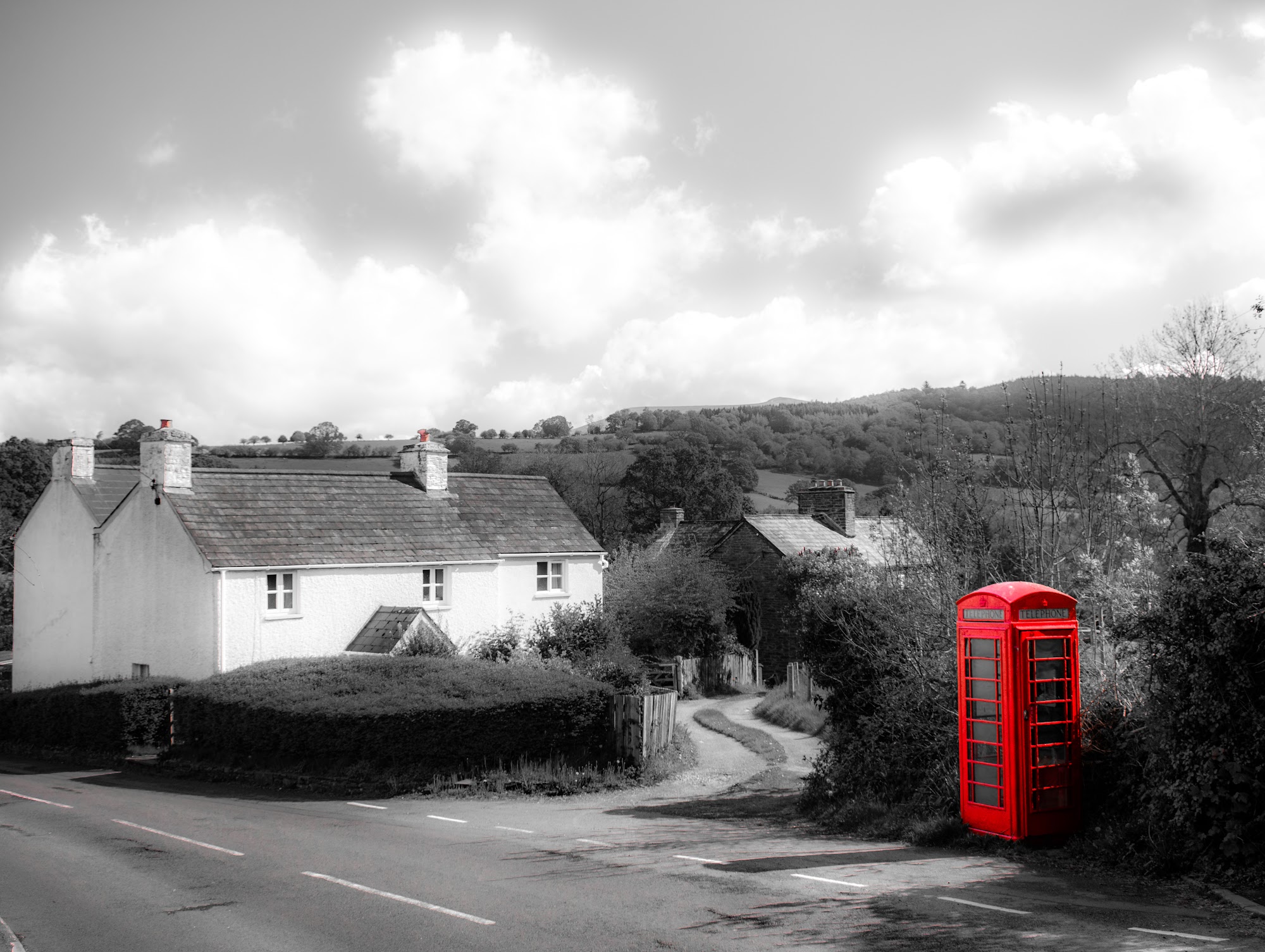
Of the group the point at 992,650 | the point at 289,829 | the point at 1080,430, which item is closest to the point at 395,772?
the point at 289,829

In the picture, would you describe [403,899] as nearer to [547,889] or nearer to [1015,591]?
[547,889]

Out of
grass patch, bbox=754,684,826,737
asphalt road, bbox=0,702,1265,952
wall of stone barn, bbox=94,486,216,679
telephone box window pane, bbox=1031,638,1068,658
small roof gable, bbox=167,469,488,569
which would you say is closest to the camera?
asphalt road, bbox=0,702,1265,952

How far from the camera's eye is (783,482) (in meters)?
82.3

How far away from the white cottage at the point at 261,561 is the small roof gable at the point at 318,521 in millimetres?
53

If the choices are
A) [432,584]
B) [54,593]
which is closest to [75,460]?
[54,593]

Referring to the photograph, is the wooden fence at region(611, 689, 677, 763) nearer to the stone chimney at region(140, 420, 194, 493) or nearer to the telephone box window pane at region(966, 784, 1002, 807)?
the telephone box window pane at region(966, 784, 1002, 807)

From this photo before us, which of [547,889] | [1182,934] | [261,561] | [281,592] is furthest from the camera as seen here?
[281,592]

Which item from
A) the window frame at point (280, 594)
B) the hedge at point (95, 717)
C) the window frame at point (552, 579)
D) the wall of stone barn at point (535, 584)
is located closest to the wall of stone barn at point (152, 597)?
the hedge at point (95, 717)

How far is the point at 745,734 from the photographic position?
2442 cm

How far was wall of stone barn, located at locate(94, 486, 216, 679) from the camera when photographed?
25.6m

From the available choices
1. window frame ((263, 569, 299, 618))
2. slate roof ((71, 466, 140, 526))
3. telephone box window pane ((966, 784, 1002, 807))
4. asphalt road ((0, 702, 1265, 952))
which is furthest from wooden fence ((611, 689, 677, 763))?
slate roof ((71, 466, 140, 526))

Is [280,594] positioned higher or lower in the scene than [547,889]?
higher

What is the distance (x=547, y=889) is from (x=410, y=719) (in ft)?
31.1

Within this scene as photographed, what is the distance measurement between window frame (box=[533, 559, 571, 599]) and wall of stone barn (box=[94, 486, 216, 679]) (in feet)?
33.9
